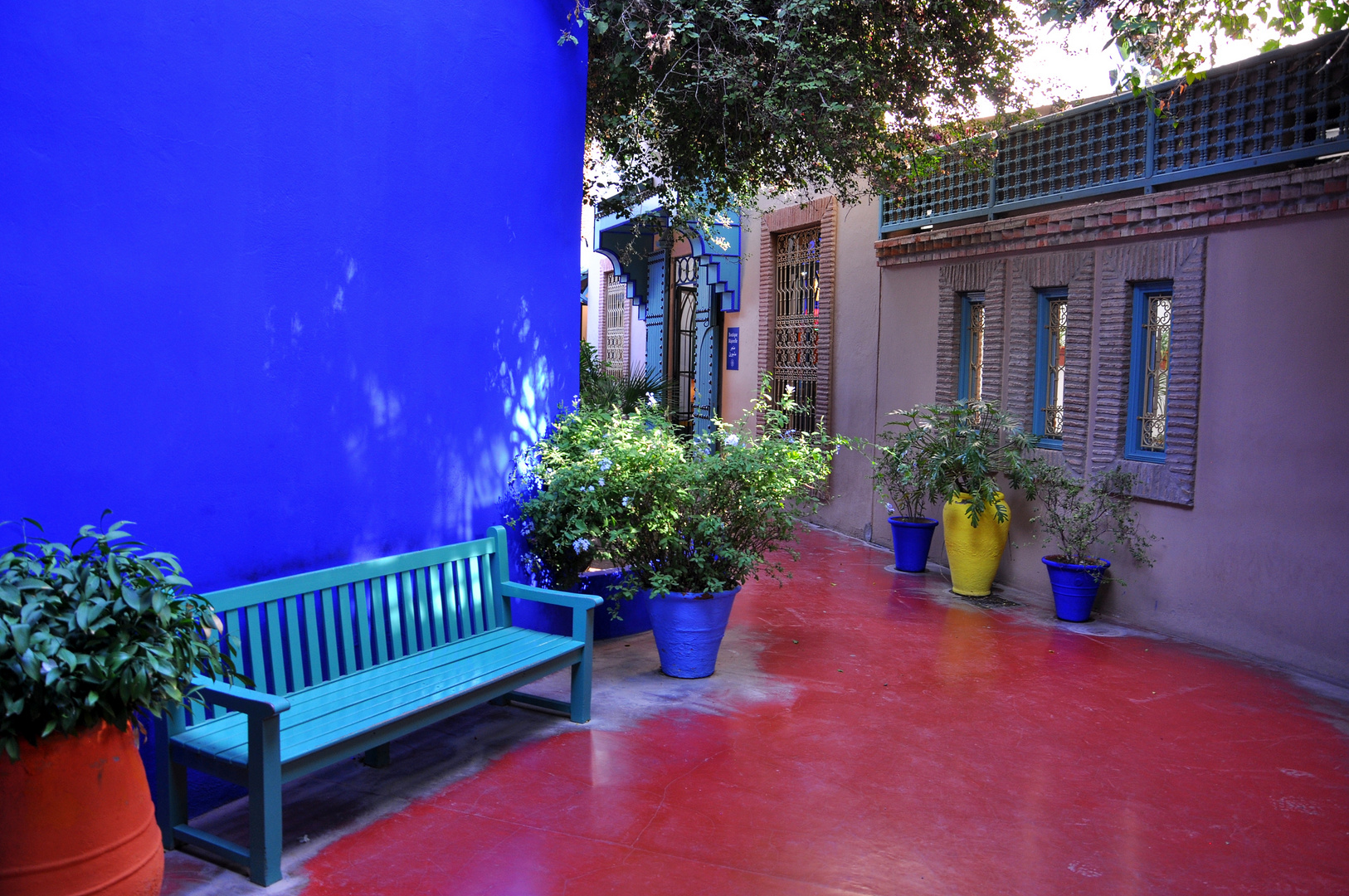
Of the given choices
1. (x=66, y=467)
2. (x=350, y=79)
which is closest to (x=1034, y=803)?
(x=66, y=467)

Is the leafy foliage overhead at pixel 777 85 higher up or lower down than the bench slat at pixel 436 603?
higher up

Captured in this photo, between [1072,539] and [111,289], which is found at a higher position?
[111,289]

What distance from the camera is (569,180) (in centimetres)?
567

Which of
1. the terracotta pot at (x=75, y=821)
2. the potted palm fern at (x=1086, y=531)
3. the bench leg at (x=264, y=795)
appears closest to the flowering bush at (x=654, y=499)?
the bench leg at (x=264, y=795)

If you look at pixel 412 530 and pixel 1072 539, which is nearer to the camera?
pixel 412 530

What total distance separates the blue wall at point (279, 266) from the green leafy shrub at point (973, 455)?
11.9ft

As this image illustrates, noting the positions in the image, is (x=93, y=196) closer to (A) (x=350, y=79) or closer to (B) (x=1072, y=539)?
(A) (x=350, y=79)

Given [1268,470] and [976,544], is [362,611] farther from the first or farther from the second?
[1268,470]

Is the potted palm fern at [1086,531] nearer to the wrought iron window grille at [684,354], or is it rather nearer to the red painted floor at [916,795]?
the red painted floor at [916,795]

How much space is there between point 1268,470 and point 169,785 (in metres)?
6.13

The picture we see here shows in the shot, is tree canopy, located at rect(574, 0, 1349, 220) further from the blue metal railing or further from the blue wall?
the blue wall

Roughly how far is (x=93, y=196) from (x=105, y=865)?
6.94 ft

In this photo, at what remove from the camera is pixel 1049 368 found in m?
8.02

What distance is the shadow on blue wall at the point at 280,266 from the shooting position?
10.7 ft
